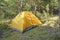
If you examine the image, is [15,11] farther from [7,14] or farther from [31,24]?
[31,24]

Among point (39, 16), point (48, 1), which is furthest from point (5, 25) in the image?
point (48, 1)

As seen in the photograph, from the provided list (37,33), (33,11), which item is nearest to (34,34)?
(37,33)

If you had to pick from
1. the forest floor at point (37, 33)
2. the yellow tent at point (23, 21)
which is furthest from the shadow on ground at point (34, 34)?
the yellow tent at point (23, 21)

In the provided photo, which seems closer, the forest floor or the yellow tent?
the forest floor

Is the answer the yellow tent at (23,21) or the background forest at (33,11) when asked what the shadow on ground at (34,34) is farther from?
the yellow tent at (23,21)

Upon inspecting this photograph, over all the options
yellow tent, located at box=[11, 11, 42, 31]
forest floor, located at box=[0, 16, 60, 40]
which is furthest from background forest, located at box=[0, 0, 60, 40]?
yellow tent, located at box=[11, 11, 42, 31]

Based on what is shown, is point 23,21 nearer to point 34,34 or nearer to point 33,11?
point 34,34

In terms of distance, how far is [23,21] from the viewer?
513 cm

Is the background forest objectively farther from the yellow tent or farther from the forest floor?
the yellow tent

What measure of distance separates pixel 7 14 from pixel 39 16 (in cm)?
108

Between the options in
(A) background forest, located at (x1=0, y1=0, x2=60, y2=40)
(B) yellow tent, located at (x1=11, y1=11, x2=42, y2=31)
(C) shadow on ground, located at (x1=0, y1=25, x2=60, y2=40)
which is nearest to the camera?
(C) shadow on ground, located at (x1=0, y1=25, x2=60, y2=40)

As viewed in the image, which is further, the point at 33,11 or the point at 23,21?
the point at 33,11

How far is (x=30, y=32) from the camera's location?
4.98 metres

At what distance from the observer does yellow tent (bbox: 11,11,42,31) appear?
510 cm
